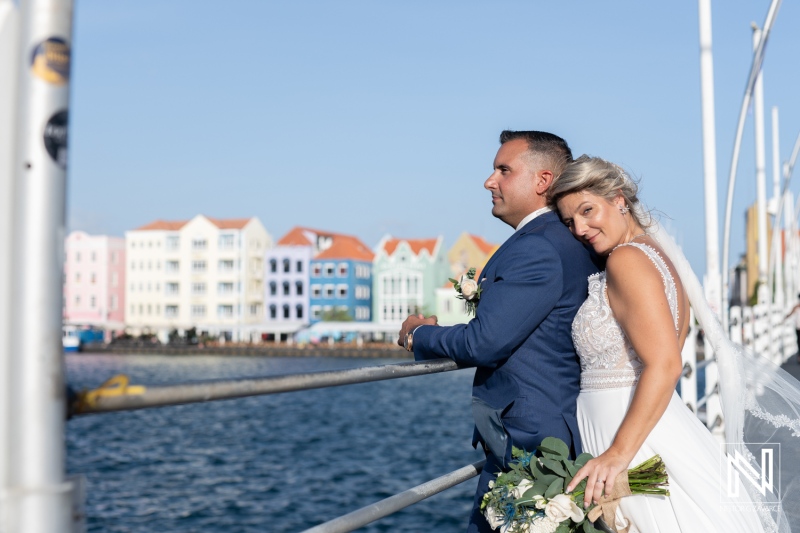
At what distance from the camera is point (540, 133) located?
10.3ft

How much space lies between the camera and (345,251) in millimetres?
94750

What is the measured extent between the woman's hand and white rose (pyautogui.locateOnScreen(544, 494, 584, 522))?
2.1 inches

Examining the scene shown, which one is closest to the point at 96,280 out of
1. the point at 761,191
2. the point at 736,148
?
the point at 761,191

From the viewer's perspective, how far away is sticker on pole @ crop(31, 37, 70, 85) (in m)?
1.39

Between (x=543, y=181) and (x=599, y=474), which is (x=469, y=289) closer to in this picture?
(x=543, y=181)

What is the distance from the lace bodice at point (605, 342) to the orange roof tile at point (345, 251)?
91.2m

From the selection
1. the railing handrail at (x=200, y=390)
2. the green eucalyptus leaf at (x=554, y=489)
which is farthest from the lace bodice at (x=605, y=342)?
the railing handrail at (x=200, y=390)

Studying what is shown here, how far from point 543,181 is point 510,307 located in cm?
56

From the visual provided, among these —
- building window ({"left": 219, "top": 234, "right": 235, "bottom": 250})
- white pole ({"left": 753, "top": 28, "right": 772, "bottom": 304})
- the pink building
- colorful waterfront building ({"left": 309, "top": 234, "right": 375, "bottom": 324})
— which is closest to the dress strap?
white pole ({"left": 753, "top": 28, "right": 772, "bottom": 304})

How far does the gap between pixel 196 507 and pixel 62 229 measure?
76.2ft

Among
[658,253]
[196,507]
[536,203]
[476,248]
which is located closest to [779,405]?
[658,253]

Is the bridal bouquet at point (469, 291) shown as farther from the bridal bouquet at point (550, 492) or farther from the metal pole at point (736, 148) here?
the metal pole at point (736, 148)

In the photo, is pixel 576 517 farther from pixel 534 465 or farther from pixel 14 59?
pixel 14 59

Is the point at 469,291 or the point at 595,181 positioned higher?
the point at 595,181
